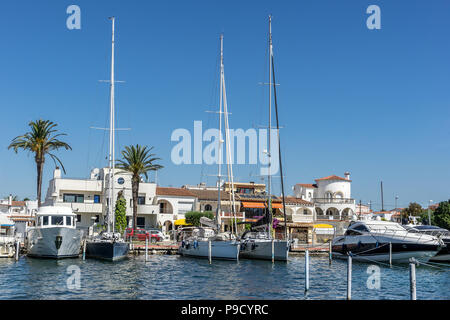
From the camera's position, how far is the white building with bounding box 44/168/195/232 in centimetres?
6888

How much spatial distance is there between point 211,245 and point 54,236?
13.9 meters

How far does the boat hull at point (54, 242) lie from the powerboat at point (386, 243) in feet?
79.2

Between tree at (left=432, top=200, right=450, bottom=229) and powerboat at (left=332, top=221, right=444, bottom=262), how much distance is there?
33312 millimetres

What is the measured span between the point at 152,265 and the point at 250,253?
10084 millimetres

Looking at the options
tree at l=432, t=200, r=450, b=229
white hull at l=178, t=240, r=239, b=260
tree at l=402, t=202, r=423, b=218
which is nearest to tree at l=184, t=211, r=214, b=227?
white hull at l=178, t=240, r=239, b=260

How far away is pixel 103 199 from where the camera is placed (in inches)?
2763

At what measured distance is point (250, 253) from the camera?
4566 centimetres

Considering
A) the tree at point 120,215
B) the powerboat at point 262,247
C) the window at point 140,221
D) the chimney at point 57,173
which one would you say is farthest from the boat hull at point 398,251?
the chimney at point 57,173

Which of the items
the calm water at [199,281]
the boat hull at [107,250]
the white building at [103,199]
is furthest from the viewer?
the white building at [103,199]

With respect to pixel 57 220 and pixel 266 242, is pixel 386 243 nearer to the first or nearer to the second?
pixel 266 242

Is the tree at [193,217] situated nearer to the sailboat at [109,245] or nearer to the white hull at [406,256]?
the sailboat at [109,245]

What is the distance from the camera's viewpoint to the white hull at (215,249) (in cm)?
A: 4381

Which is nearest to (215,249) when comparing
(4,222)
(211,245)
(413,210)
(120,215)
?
(211,245)

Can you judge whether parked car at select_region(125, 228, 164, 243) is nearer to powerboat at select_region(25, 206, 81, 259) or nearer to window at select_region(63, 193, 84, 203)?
window at select_region(63, 193, 84, 203)
